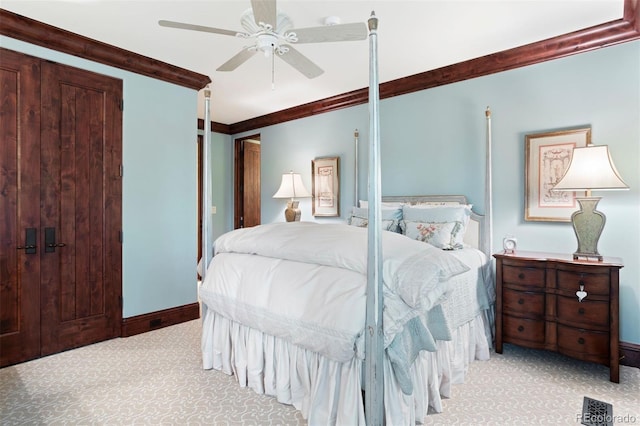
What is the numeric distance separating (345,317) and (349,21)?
2.24m

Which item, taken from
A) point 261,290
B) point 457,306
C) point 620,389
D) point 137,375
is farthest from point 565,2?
point 137,375

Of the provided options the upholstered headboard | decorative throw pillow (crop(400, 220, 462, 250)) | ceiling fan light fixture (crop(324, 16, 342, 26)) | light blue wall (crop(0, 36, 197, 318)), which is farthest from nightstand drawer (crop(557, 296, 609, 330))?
light blue wall (crop(0, 36, 197, 318))

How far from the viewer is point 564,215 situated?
3.05 metres

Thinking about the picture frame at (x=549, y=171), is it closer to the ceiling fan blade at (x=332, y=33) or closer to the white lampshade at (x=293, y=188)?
the ceiling fan blade at (x=332, y=33)

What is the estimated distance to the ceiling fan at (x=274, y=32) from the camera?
1997mm

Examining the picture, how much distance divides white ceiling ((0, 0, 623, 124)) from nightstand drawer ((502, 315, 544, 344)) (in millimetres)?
2295

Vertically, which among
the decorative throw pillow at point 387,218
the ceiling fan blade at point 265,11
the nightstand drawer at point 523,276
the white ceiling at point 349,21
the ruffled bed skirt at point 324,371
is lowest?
the ruffled bed skirt at point 324,371

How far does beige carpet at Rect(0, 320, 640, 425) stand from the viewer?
2066 millimetres

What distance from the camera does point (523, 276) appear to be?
282 centimetres

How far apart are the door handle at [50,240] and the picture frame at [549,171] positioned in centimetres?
404

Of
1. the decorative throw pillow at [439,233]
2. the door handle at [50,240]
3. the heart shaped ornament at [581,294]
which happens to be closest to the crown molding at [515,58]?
the decorative throw pillow at [439,233]

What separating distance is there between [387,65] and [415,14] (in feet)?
3.17

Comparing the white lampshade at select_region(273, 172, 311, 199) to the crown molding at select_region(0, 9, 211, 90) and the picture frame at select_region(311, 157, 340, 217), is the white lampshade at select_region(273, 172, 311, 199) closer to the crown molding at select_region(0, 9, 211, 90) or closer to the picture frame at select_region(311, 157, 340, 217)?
the picture frame at select_region(311, 157, 340, 217)

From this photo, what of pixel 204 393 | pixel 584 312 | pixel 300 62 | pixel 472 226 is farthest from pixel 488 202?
pixel 204 393
